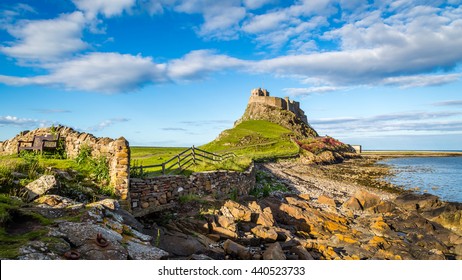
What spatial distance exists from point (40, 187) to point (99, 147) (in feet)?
15.1

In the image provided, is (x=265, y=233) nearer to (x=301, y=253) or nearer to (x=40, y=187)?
(x=301, y=253)

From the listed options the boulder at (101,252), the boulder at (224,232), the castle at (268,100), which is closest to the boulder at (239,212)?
the boulder at (224,232)

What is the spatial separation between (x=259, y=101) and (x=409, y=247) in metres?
94.5

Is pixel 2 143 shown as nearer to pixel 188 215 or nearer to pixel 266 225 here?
pixel 188 215

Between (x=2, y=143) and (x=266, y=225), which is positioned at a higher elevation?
(x=2, y=143)

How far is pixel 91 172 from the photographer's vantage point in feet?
46.8

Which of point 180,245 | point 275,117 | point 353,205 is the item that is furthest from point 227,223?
point 275,117

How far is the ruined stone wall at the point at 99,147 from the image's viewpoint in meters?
12.9

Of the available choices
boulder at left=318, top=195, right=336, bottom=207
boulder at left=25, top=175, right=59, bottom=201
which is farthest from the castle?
boulder at left=25, top=175, right=59, bottom=201

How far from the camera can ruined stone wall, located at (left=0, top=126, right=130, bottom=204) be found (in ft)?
42.3

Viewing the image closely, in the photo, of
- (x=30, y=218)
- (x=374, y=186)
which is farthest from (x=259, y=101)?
(x=30, y=218)

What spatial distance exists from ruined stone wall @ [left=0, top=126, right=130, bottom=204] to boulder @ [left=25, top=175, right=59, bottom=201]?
244cm

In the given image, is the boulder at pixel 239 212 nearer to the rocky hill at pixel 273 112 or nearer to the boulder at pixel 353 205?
the boulder at pixel 353 205

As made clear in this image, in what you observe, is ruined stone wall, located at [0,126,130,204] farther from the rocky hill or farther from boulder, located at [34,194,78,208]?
the rocky hill
